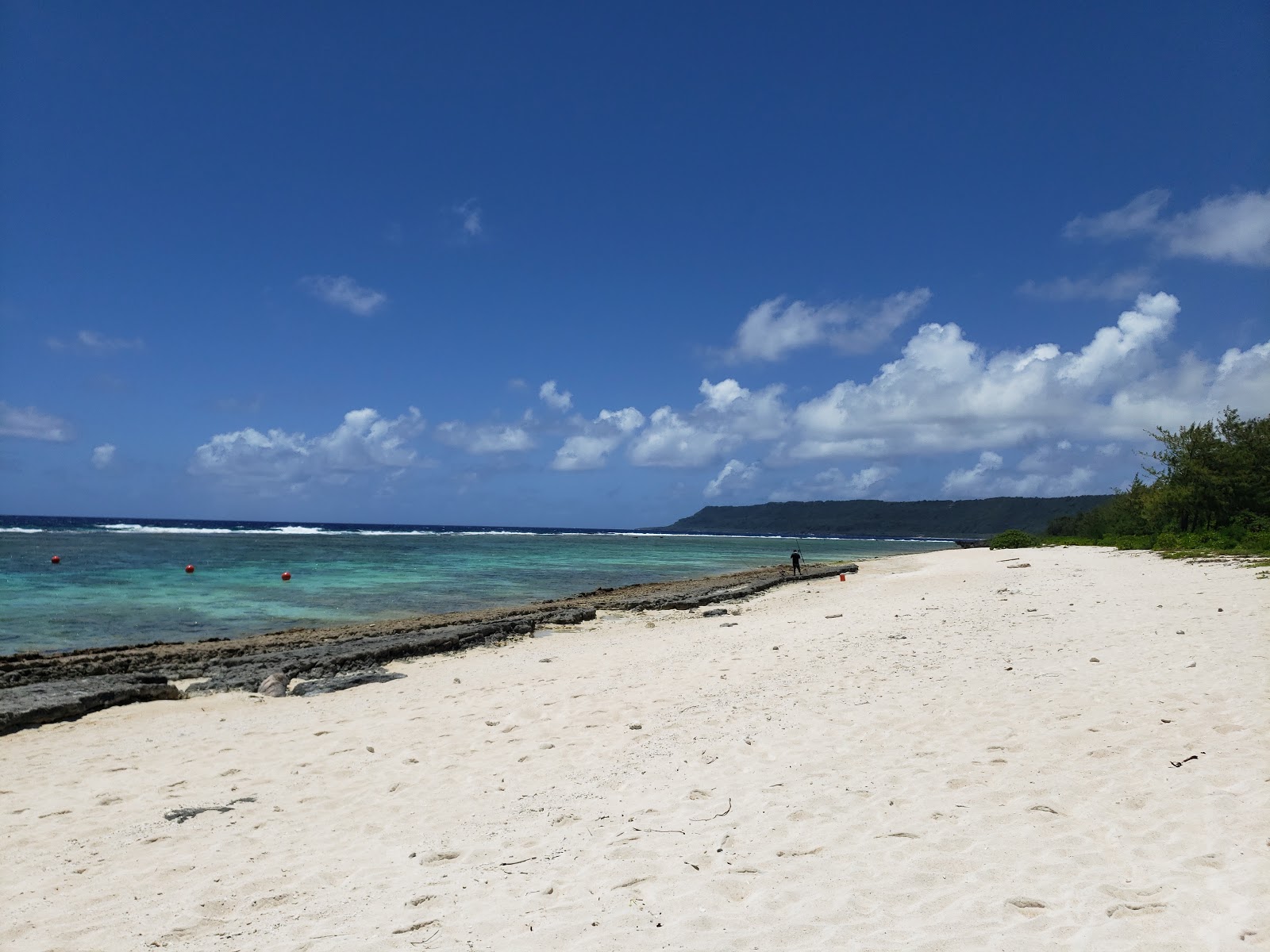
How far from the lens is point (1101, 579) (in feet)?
60.8

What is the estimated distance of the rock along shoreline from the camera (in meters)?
10.8

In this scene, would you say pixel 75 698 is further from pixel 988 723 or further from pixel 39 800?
pixel 988 723

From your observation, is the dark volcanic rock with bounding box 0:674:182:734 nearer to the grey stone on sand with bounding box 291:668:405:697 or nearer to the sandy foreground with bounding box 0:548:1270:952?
the sandy foreground with bounding box 0:548:1270:952

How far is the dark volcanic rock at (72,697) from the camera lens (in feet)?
32.4

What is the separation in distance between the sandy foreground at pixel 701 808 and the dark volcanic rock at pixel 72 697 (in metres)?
0.27

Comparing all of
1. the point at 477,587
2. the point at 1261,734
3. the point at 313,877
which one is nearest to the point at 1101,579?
the point at 1261,734

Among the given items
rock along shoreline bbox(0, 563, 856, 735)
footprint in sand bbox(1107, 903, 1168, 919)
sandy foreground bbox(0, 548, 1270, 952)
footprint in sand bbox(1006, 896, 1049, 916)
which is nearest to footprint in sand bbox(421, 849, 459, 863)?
sandy foreground bbox(0, 548, 1270, 952)

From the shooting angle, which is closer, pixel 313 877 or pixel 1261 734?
pixel 313 877

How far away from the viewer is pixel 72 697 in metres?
10.7

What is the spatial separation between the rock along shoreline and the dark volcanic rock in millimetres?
12

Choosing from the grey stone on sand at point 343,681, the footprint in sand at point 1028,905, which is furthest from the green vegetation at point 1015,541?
the footprint in sand at point 1028,905

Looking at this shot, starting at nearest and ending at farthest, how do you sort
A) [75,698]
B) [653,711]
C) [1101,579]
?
[653,711] → [75,698] → [1101,579]

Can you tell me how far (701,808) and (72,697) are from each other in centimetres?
1062

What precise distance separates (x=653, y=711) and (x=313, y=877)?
436cm
